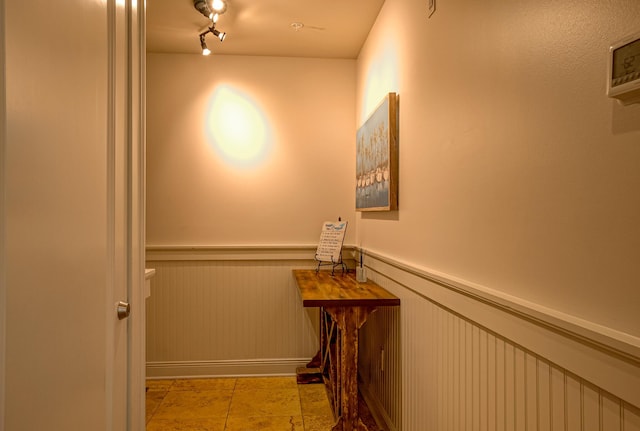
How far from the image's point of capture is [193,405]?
2867 mm

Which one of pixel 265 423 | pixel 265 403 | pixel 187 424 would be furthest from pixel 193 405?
pixel 265 423

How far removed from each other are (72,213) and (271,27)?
7.55 ft

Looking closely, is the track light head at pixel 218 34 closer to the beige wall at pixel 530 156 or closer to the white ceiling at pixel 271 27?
the white ceiling at pixel 271 27

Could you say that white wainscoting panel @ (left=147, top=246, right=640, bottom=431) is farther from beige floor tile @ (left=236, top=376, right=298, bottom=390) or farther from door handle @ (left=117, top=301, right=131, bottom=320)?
door handle @ (left=117, top=301, right=131, bottom=320)

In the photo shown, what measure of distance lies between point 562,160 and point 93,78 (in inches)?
45.4

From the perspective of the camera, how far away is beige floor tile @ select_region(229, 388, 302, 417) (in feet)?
9.02

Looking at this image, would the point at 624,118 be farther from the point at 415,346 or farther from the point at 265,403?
the point at 265,403

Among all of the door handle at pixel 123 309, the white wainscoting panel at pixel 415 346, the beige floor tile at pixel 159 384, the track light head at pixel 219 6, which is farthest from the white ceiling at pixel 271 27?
the beige floor tile at pixel 159 384

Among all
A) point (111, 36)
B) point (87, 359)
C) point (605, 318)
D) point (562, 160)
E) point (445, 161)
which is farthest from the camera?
point (445, 161)

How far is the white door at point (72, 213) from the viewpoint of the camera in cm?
79

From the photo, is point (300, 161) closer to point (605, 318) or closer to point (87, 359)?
point (87, 359)

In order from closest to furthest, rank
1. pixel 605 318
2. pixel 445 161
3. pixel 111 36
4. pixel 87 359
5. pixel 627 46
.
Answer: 1. pixel 627 46
2. pixel 605 318
3. pixel 87 359
4. pixel 111 36
5. pixel 445 161

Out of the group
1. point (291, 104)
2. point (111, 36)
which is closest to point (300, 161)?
point (291, 104)

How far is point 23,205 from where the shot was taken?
811 mm
